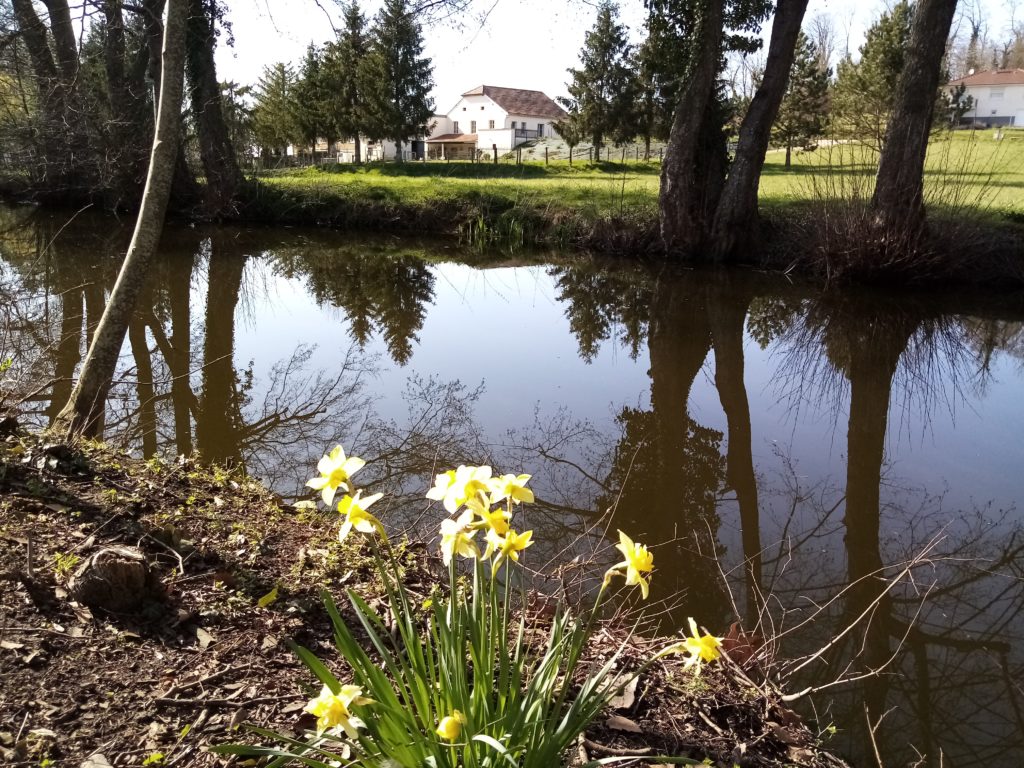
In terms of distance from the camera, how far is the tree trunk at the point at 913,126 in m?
11.2

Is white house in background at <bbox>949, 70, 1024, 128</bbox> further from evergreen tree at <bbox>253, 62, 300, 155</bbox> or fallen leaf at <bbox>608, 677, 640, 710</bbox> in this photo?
fallen leaf at <bbox>608, 677, 640, 710</bbox>

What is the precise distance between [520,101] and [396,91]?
25236 millimetres

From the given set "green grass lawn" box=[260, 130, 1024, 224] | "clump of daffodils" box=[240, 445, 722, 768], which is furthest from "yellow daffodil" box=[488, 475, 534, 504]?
"green grass lawn" box=[260, 130, 1024, 224]

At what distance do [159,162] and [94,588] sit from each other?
267 cm

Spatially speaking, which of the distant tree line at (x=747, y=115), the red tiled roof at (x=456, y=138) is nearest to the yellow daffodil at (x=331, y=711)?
the distant tree line at (x=747, y=115)

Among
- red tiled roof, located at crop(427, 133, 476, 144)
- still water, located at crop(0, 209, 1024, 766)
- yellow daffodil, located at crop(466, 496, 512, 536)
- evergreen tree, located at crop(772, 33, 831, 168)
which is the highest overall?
red tiled roof, located at crop(427, 133, 476, 144)

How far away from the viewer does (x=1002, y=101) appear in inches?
1902

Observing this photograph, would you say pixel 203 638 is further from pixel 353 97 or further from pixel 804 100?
pixel 353 97

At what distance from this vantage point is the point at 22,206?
21.6m

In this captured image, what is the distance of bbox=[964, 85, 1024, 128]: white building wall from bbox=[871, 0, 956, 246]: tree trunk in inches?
1728

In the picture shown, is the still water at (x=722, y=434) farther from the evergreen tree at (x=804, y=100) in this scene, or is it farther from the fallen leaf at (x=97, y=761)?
Result: the evergreen tree at (x=804, y=100)

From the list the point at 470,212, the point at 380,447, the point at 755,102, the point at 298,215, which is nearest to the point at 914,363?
the point at 380,447

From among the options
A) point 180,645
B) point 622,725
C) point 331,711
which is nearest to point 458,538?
point 331,711

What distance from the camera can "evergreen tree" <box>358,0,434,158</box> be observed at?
1474 inches
